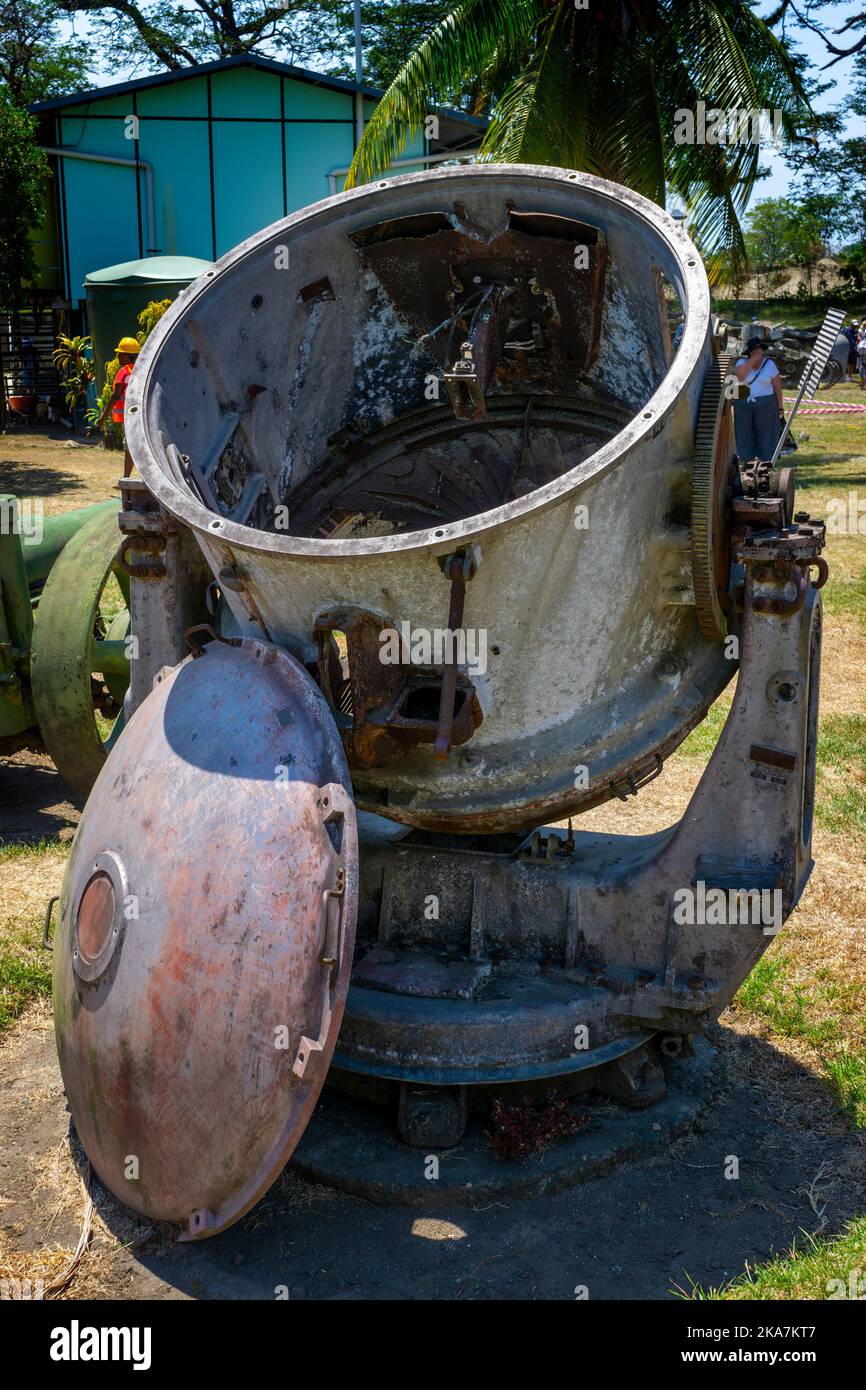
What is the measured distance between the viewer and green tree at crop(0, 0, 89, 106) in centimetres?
2605

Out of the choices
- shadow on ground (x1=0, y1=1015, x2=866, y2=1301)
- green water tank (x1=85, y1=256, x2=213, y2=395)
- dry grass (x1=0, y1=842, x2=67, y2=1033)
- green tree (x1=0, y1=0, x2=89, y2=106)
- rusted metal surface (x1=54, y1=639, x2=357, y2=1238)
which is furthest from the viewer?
green tree (x1=0, y1=0, x2=89, y2=106)

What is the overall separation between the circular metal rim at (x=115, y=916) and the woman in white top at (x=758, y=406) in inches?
312

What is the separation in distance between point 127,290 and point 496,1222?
52.6 ft

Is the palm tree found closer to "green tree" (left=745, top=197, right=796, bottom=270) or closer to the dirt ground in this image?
the dirt ground

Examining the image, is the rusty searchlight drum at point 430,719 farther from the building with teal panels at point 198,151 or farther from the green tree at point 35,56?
the green tree at point 35,56

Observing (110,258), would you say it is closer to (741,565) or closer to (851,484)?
(851,484)

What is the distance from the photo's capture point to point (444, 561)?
3.06 metres

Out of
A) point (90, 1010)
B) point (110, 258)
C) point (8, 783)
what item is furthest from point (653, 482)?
point (110, 258)

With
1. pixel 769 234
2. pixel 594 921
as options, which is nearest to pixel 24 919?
pixel 594 921

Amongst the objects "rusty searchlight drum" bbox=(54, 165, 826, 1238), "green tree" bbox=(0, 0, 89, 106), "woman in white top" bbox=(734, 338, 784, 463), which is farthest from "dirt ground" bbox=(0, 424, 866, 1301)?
"green tree" bbox=(0, 0, 89, 106)

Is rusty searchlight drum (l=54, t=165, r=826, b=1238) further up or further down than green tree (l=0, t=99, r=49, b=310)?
further down

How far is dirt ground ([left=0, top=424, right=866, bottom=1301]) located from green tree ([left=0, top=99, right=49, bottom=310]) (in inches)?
599

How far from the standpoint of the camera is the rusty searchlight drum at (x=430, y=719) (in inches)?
117

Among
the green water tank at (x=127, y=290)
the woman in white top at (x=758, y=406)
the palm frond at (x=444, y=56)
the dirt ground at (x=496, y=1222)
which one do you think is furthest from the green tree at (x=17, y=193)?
the dirt ground at (x=496, y=1222)
